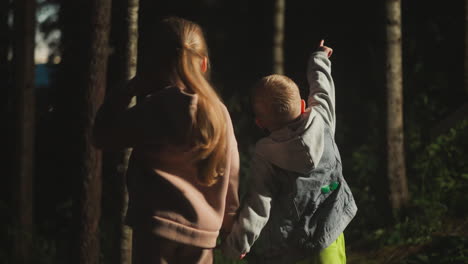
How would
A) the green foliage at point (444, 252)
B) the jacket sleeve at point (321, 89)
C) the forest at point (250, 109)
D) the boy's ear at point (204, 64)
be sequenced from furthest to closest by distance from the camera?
the green foliage at point (444, 252) < the forest at point (250, 109) < the jacket sleeve at point (321, 89) < the boy's ear at point (204, 64)

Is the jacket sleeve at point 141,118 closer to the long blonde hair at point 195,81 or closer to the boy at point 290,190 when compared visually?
the long blonde hair at point 195,81

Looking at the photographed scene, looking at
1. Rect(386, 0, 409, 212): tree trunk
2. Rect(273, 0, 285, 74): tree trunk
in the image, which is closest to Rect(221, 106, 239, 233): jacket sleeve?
Rect(386, 0, 409, 212): tree trunk

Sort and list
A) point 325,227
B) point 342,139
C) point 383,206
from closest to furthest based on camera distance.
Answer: point 325,227, point 383,206, point 342,139

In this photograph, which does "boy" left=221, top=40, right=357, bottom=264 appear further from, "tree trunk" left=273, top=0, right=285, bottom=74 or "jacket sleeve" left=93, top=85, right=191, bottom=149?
"tree trunk" left=273, top=0, right=285, bottom=74

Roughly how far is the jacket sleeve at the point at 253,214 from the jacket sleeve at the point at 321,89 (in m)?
0.44

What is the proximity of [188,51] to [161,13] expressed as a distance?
20.8ft

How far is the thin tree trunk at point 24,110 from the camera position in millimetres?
7023

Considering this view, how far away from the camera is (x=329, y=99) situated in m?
3.60

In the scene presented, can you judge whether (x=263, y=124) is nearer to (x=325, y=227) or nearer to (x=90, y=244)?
(x=325, y=227)

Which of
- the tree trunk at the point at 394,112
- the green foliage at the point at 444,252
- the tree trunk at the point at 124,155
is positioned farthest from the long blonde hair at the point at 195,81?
the tree trunk at the point at 394,112

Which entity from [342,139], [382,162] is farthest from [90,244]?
[342,139]

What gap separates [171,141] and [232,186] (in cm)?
42

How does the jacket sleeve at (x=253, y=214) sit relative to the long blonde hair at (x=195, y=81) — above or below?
below

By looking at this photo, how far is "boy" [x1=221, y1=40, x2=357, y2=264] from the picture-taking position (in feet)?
11.0
